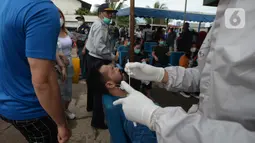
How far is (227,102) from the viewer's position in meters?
0.61

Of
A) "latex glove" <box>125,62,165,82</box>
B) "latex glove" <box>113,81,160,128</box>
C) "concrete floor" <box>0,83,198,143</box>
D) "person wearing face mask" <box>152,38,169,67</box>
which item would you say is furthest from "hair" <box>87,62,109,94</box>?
"person wearing face mask" <box>152,38,169,67</box>

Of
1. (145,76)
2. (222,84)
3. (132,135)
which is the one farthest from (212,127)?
(145,76)

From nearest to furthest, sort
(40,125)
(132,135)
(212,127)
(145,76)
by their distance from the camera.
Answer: (212,127), (40,125), (132,135), (145,76)

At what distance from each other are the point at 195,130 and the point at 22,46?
0.93 metres

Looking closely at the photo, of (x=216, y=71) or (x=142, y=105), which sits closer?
(x=216, y=71)

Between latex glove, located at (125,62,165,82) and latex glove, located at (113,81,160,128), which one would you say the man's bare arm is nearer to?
latex glove, located at (113,81,160,128)

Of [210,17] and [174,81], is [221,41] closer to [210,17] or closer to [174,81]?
[174,81]

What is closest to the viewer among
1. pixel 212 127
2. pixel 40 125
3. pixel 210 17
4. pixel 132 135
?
pixel 212 127

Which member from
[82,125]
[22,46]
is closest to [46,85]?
[22,46]

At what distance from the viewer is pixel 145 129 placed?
4.16 ft

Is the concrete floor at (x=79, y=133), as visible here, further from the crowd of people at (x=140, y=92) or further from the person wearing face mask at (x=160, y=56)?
the person wearing face mask at (x=160, y=56)

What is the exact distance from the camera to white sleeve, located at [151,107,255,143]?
1.72 ft

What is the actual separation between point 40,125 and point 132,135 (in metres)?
0.61

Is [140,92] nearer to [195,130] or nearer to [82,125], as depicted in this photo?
[195,130]
